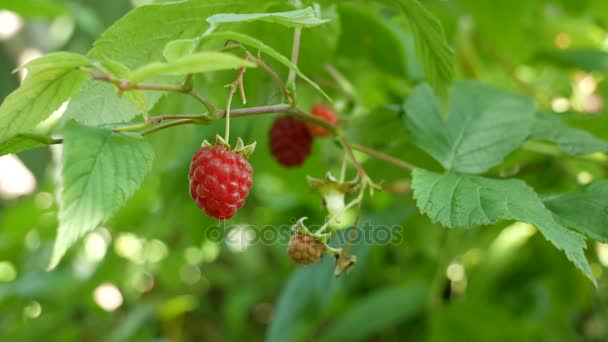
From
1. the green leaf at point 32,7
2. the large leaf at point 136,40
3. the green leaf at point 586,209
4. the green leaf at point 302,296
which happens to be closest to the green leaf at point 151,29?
the large leaf at point 136,40

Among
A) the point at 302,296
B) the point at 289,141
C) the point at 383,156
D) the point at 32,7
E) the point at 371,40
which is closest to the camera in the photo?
the point at 383,156

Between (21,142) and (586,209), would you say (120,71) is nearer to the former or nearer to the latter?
(21,142)

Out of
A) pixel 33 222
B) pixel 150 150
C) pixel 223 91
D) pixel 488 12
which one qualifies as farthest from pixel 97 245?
pixel 150 150

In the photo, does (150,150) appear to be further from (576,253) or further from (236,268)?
(236,268)

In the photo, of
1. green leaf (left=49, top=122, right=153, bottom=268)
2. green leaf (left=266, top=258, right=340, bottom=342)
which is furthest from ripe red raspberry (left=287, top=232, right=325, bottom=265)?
green leaf (left=266, top=258, right=340, bottom=342)

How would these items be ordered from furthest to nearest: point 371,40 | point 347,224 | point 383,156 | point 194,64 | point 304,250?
1. point 347,224
2. point 371,40
3. point 383,156
4. point 304,250
5. point 194,64

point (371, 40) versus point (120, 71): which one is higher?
point (120, 71)

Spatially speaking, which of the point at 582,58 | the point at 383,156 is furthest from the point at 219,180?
the point at 582,58
